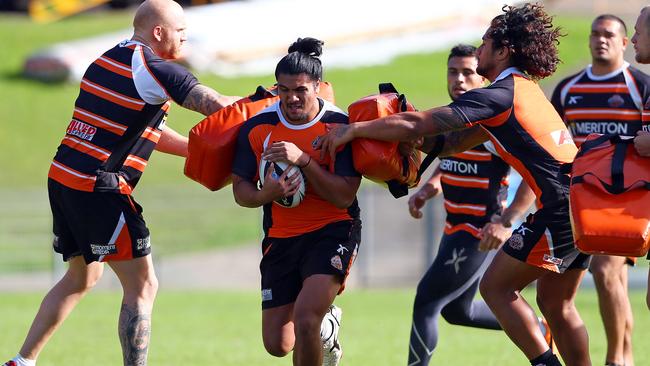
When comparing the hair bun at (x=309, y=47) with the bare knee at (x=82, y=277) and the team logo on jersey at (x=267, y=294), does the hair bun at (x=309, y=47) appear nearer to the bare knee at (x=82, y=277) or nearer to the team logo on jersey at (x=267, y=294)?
the team logo on jersey at (x=267, y=294)

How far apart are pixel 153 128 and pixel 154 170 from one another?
20.9 metres

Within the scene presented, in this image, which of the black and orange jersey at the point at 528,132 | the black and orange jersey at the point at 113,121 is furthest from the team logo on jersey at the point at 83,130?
the black and orange jersey at the point at 528,132

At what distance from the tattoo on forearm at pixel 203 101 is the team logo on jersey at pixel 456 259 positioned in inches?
83.7

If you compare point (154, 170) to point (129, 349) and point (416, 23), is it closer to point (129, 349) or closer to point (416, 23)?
point (416, 23)

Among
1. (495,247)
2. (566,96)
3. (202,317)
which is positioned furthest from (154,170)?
(495,247)

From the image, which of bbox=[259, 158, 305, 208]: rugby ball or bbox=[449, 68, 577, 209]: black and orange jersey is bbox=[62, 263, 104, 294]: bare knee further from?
bbox=[449, 68, 577, 209]: black and orange jersey

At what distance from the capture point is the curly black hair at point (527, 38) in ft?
20.9

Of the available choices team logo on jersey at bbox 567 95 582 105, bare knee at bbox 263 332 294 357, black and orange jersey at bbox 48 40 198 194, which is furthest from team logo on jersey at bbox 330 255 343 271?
team logo on jersey at bbox 567 95 582 105

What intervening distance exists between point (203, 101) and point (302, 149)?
685 mm

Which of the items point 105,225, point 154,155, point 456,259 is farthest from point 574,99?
point 154,155

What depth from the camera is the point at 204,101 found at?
654 cm

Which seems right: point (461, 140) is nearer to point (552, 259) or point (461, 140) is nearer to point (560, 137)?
point (560, 137)

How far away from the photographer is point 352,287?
730 inches

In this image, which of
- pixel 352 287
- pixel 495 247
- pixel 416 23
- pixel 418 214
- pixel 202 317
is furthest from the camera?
pixel 416 23
